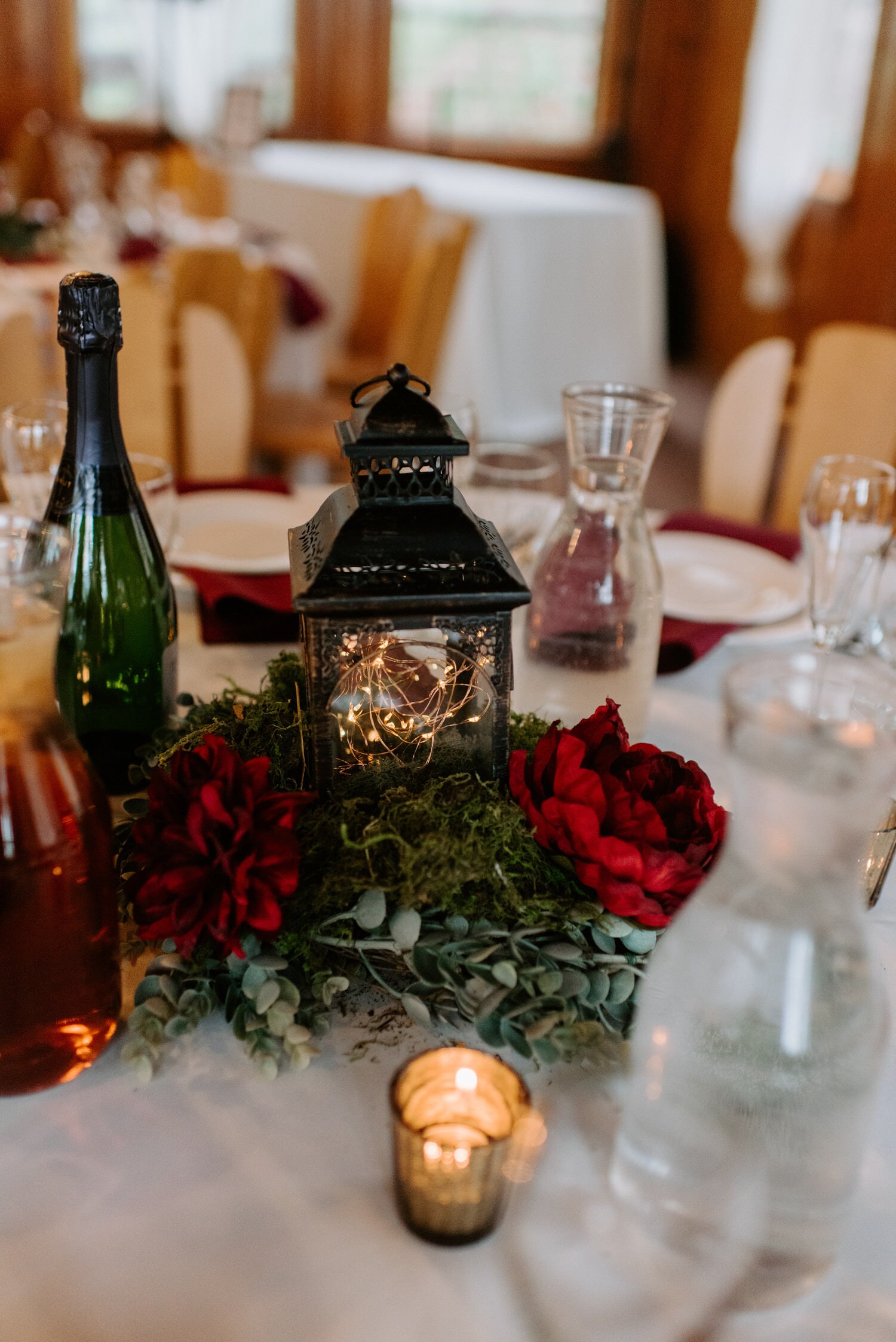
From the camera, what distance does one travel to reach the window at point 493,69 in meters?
5.54

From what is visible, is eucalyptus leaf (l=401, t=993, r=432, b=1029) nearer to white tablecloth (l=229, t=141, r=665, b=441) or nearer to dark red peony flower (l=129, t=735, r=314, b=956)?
dark red peony flower (l=129, t=735, r=314, b=956)

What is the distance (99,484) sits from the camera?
0.71m

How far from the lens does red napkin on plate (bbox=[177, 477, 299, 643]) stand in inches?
38.0

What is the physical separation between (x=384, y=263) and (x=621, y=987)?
11.9 ft

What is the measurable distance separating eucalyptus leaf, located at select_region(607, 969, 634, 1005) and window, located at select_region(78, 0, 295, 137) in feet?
18.6

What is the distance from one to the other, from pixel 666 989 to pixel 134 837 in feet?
0.94

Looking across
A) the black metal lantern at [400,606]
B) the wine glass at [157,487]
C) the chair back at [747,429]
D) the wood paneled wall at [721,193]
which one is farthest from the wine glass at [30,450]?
the wood paneled wall at [721,193]

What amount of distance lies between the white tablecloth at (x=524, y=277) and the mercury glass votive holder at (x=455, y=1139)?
3464mm

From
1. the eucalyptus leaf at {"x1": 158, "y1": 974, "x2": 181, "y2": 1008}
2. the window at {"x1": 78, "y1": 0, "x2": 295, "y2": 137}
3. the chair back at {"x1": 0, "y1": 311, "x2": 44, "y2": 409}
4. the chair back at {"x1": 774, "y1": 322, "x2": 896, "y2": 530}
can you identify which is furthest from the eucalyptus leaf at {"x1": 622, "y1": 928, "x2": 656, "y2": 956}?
the window at {"x1": 78, "y1": 0, "x2": 295, "y2": 137}

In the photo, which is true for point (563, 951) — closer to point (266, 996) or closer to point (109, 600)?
point (266, 996)

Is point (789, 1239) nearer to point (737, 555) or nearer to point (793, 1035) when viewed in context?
point (793, 1035)

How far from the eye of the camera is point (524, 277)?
13.5 ft

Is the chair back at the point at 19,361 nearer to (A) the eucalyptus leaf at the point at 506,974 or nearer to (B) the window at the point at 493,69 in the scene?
(A) the eucalyptus leaf at the point at 506,974

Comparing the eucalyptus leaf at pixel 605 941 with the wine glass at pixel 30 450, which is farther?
the wine glass at pixel 30 450
